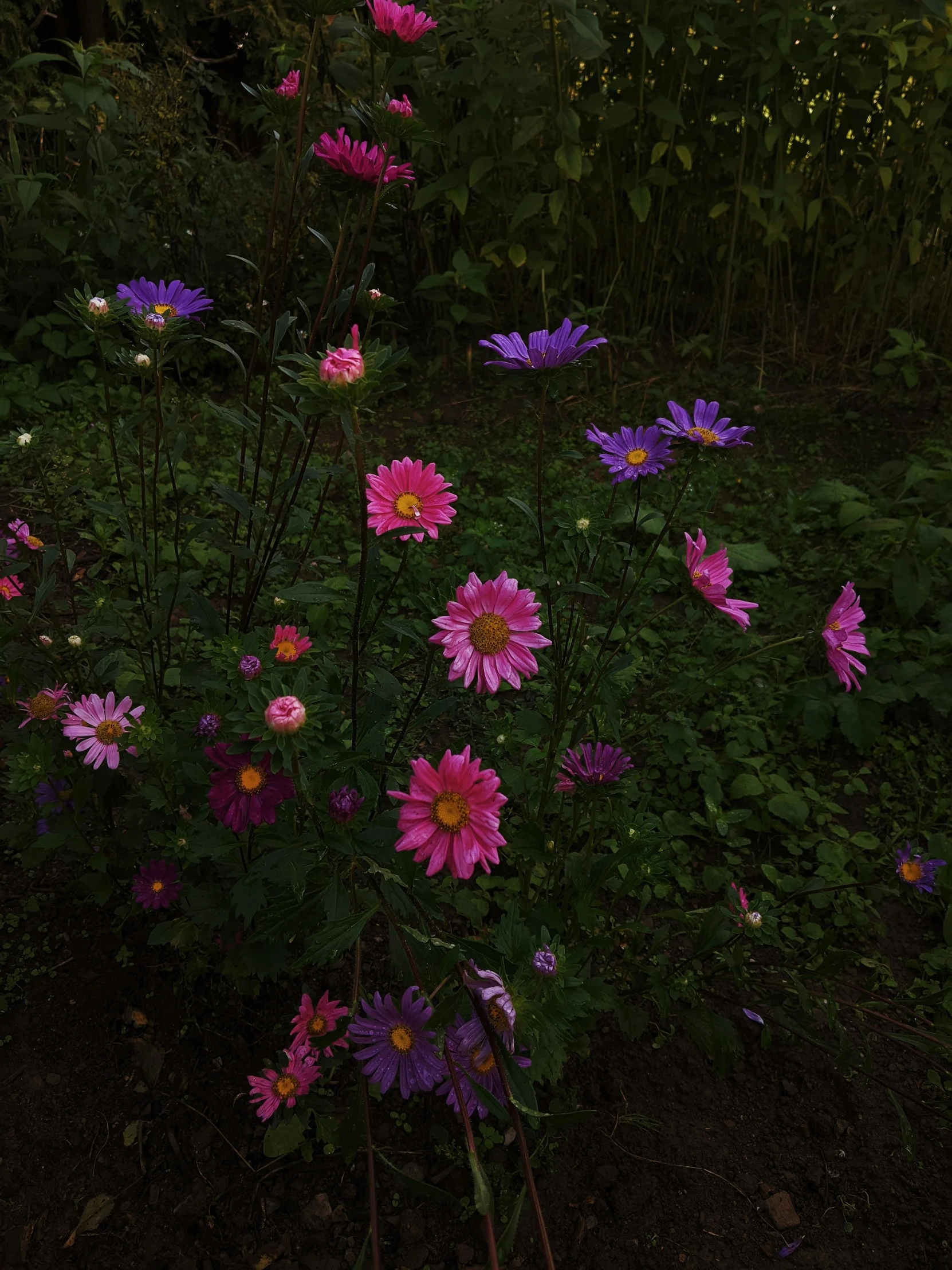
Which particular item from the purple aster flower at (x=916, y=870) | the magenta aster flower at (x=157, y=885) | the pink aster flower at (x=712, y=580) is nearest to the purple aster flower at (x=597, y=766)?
the pink aster flower at (x=712, y=580)

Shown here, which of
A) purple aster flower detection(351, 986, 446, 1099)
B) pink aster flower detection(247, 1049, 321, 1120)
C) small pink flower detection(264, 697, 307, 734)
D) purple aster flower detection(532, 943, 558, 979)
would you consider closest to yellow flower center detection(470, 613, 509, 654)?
small pink flower detection(264, 697, 307, 734)

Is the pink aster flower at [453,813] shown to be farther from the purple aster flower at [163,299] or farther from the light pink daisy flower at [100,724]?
the purple aster flower at [163,299]

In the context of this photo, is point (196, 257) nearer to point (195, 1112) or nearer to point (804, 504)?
point (804, 504)

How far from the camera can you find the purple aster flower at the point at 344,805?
1012mm

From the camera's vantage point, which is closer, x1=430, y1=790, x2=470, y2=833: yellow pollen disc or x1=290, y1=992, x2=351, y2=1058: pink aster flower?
x1=430, y1=790, x2=470, y2=833: yellow pollen disc

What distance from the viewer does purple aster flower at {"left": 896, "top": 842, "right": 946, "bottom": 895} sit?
4.72ft

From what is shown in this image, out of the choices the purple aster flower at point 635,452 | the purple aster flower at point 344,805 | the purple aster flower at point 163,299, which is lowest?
the purple aster flower at point 344,805

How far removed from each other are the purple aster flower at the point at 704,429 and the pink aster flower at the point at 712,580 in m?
0.13

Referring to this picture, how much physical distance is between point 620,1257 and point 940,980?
0.81 metres

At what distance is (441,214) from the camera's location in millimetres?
3527

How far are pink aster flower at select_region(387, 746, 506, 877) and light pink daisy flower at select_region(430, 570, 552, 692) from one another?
14cm

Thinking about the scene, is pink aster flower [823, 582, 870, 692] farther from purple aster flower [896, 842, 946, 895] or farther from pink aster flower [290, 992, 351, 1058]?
pink aster flower [290, 992, 351, 1058]

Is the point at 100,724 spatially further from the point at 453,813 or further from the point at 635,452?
the point at 635,452

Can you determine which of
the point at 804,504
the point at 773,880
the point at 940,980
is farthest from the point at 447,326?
the point at 940,980
